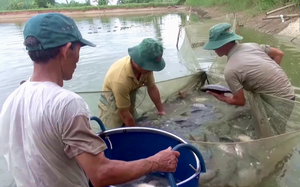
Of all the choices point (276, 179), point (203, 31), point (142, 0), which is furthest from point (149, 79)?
point (142, 0)

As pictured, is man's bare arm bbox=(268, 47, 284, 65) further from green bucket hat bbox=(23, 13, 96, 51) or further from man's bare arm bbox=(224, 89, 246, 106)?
green bucket hat bbox=(23, 13, 96, 51)

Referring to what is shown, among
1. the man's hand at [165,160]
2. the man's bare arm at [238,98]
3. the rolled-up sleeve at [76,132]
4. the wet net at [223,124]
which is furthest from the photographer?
the man's bare arm at [238,98]

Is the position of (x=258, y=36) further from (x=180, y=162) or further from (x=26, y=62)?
(x=180, y=162)

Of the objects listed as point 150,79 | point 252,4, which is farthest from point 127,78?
point 252,4

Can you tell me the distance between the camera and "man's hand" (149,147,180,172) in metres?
1.68

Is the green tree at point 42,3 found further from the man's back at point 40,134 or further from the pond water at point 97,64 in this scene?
the man's back at point 40,134

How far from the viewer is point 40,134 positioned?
141 cm

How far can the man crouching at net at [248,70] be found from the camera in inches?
130

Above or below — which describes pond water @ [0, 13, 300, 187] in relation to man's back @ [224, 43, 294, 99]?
below

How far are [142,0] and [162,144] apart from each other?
162 ft

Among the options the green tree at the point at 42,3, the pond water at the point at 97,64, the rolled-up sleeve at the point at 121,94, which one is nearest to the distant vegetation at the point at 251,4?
the pond water at the point at 97,64

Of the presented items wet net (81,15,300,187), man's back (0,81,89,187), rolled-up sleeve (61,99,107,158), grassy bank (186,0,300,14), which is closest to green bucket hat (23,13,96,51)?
man's back (0,81,89,187)

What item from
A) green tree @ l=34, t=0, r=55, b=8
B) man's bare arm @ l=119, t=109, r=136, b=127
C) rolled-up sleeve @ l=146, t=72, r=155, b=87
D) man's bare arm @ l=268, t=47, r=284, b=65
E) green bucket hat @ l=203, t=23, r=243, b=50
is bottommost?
green tree @ l=34, t=0, r=55, b=8

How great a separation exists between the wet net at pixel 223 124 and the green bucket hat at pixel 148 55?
634mm
